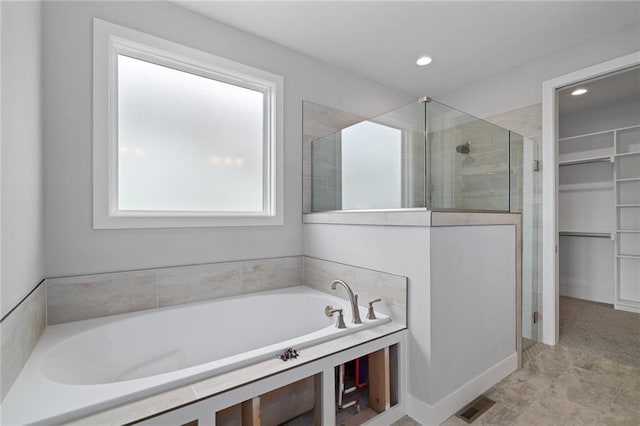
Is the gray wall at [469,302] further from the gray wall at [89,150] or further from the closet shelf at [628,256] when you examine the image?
the closet shelf at [628,256]

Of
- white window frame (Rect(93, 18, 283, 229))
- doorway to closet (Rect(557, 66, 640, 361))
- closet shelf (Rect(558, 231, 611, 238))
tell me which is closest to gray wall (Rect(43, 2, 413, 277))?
white window frame (Rect(93, 18, 283, 229))

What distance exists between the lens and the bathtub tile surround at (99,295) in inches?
65.7

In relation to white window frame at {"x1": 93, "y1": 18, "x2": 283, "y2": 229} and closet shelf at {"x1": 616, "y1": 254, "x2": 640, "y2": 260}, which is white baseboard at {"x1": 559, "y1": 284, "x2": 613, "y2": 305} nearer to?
closet shelf at {"x1": 616, "y1": 254, "x2": 640, "y2": 260}

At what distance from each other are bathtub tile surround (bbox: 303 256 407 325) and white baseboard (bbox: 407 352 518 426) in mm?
444

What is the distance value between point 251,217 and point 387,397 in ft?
5.02

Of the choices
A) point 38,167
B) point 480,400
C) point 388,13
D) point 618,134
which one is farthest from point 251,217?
point 618,134

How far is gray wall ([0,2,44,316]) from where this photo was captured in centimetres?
108

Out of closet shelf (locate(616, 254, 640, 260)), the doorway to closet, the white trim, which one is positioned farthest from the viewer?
closet shelf (locate(616, 254, 640, 260))

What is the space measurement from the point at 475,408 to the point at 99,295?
2.34 m

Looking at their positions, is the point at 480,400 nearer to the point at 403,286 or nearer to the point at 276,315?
the point at 403,286

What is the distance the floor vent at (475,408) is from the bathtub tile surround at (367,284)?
603mm

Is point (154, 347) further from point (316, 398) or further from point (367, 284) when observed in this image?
point (367, 284)

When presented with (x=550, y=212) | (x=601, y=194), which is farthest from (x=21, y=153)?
(x=601, y=194)

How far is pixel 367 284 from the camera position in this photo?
6.36 ft
